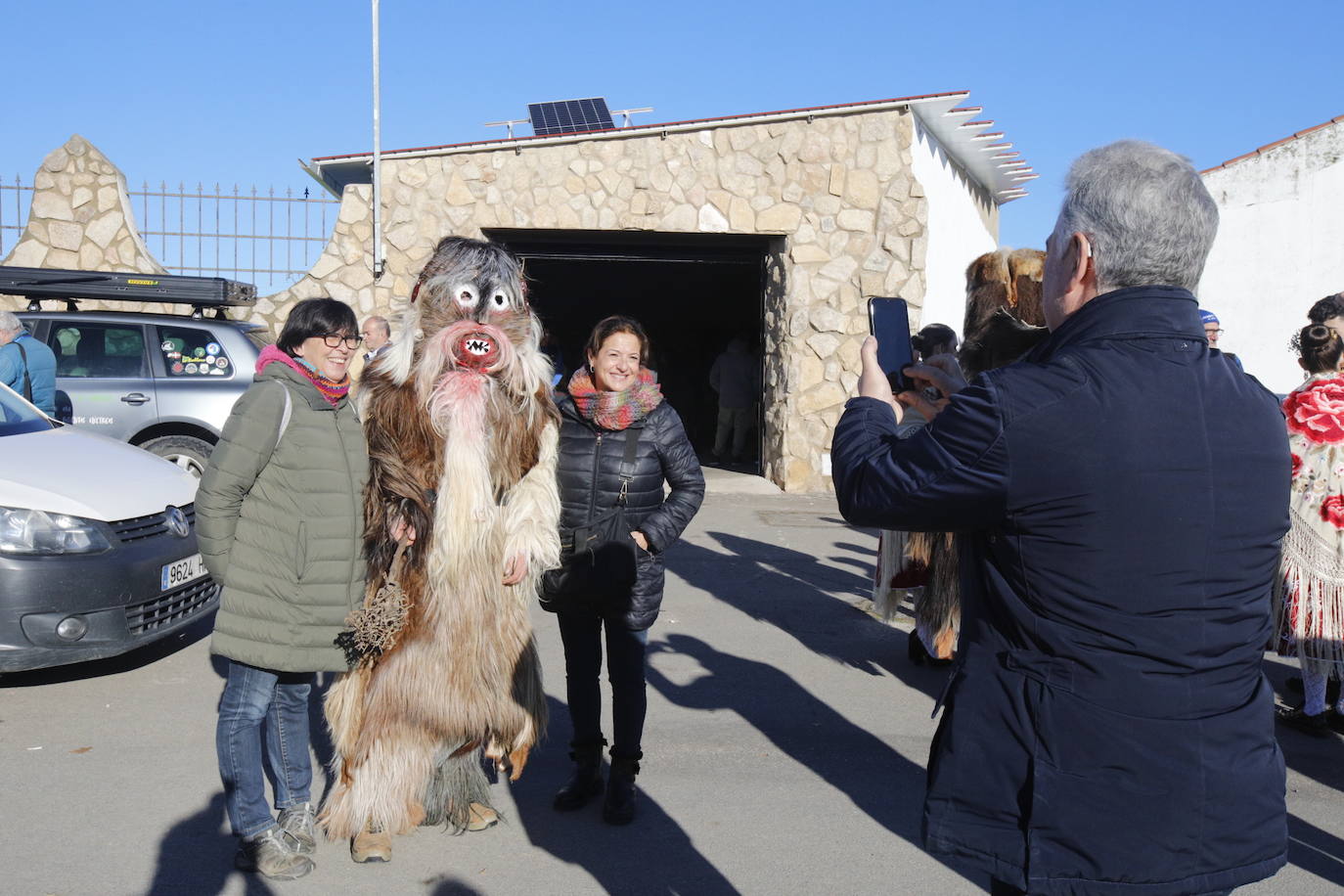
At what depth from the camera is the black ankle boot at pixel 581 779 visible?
Result: 4012mm

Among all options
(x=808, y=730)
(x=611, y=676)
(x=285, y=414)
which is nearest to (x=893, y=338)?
(x=285, y=414)

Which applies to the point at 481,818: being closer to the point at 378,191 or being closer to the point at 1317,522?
the point at 1317,522

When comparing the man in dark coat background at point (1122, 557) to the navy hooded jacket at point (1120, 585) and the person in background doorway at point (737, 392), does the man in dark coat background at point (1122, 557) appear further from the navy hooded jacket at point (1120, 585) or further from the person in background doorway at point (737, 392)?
the person in background doorway at point (737, 392)

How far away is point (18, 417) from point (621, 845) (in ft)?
14.1

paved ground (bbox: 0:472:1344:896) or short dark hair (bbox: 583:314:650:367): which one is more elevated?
short dark hair (bbox: 583:314:650:367)

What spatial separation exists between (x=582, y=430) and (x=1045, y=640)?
2497mm

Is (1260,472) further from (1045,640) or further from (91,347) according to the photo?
(91,347)

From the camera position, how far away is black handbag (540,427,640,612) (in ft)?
12.6

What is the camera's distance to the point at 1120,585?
1628 millimetres

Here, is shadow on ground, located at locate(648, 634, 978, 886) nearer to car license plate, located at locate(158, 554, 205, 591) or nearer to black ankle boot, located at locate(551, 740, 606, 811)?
black ankle boot, located at locate(551, 740, 606, 811)

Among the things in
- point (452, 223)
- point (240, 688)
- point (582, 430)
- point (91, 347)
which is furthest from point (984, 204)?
point (240, 688)

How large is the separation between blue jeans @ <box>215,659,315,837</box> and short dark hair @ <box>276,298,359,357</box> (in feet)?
3.48

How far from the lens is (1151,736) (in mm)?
1645

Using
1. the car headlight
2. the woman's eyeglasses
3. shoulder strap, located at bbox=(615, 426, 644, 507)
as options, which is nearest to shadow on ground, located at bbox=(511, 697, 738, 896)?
shoulder strap, located at bbox=(615, 426, 644, 507)
